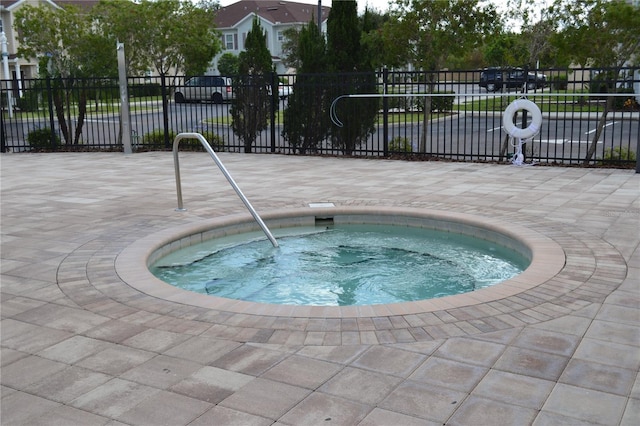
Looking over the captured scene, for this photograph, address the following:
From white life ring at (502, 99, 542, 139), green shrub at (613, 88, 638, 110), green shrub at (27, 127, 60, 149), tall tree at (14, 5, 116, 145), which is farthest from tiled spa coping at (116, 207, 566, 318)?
green shrub at (27, 127, 60, 149)

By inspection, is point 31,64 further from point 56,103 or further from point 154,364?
point 154,364

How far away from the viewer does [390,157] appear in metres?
13.9

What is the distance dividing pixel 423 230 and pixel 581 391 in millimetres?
4559

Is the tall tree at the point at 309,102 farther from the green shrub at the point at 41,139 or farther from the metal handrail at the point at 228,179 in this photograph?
the metal handrail at the point at 228,179

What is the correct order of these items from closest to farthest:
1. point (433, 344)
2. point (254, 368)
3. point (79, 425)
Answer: point (79, 425)
point (254, 368)
point (433, 344)

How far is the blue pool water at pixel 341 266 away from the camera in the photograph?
5965 millimetres

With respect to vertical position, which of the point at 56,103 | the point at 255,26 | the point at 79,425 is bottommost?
the point at 79,425

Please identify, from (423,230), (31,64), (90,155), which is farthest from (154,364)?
(31,64)

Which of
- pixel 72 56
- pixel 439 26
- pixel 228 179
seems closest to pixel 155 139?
pixel 72 56

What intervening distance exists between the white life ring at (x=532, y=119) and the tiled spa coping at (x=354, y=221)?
4683 mm

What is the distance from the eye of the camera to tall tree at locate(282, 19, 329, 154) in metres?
14.6

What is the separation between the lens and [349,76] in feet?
47.0

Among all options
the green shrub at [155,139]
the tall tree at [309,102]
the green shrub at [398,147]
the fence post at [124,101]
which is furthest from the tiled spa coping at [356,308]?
the green shrub at [155,139]

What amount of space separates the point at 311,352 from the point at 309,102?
11.3 m
